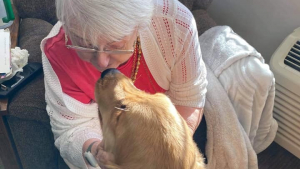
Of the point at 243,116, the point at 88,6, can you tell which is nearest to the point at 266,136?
the point at 243,116

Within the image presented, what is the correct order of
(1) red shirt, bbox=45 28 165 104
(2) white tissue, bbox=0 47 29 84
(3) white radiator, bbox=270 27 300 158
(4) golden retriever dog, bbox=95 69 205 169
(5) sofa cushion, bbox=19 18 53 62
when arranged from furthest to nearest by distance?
1. (3) white radiator, bbox=270 27 300 158
2. (5) sofa cushion, bbox=19 18 53 62
3. (2) white tissue, bbox=0 47 29 84
4. (1) red shirt, bbox=45 28 165 104
5. (4) golden retriever dog, bbox=95 69 205 169

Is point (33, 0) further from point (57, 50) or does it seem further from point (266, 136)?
point (266, 136)

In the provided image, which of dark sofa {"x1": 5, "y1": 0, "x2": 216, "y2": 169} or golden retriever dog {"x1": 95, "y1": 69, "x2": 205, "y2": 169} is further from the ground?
golden retriever dog {"x1": 95, "y1": 69, "x2": 205, "y2": 169}

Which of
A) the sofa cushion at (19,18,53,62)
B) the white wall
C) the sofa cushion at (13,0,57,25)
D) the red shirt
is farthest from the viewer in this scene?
the white wall

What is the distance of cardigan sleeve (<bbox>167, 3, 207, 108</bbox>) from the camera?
1176 millimetres

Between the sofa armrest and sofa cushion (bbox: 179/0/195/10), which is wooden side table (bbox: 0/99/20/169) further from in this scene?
sofa cushion (bbox: 179/0/195/10)

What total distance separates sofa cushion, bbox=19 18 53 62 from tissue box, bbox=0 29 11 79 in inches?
3.6

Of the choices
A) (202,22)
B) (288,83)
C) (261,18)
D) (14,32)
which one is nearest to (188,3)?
(202,22)

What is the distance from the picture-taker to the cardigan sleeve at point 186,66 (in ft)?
3.86

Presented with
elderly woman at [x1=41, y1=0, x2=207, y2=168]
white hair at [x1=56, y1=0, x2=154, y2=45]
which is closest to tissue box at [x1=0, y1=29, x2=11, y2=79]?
elderly woman at [x1=41, y1=0, x2=207, y2=168]

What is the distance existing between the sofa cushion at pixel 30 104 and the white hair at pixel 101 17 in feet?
1.24

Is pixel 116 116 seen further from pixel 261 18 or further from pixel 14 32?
pixel 261 18

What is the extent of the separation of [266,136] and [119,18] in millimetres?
1138

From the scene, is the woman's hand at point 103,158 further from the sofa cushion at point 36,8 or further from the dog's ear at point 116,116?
the sofa cushion at point 36,8
